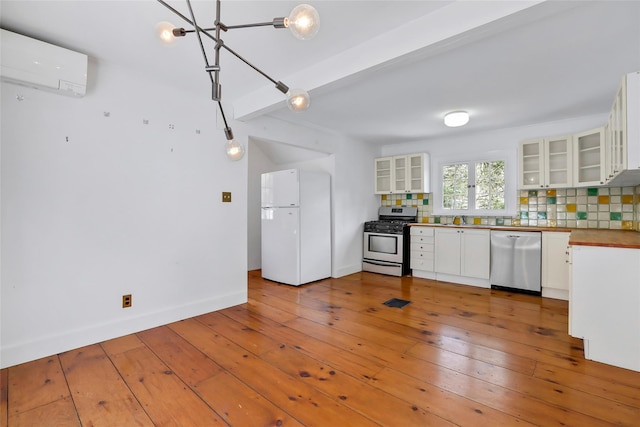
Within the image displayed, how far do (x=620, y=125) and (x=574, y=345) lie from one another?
5.53 feet

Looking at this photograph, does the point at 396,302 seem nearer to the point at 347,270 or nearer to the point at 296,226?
the point at 347,270

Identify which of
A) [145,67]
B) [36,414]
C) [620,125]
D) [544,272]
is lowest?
[36,414]

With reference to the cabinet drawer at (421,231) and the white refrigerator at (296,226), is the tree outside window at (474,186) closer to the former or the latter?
the cabinet drawer at (421,231)

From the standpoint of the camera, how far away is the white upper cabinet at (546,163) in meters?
3.68

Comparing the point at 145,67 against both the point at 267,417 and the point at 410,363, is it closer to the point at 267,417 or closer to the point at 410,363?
the point at 267,417

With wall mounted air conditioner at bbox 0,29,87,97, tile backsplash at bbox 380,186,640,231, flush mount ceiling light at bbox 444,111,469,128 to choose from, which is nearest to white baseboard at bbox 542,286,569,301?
tile backsplash at bbox 380,186,640,231

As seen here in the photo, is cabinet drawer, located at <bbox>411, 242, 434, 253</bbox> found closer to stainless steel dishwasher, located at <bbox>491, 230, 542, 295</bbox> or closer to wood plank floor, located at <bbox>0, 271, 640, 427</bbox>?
stainless steel dishwasher, located at <bbox>491, 230, 542, 295</bbox>

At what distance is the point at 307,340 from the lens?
2.44 metres

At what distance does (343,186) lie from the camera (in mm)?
4762

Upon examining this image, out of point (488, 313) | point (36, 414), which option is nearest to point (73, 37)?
point (36, 414)

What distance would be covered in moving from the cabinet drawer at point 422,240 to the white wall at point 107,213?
2.82m

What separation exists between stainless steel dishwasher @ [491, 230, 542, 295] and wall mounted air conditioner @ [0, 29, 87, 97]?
183 inches

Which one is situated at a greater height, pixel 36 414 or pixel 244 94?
pixel 244 94

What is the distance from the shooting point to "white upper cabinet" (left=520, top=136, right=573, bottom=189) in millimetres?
3676
